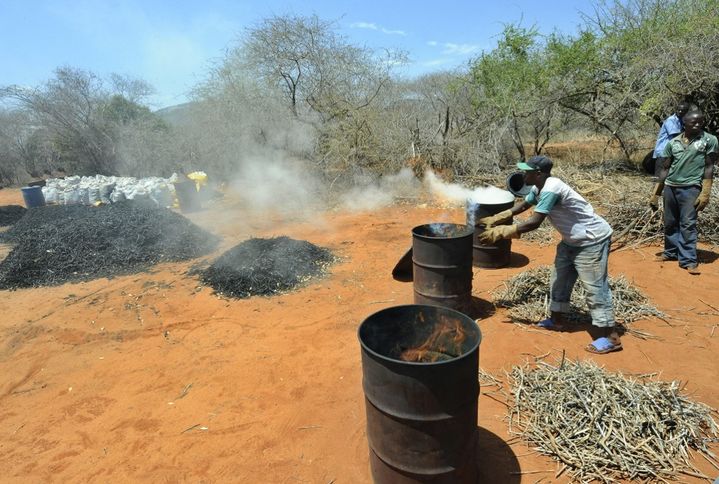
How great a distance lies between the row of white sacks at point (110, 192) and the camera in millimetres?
12203

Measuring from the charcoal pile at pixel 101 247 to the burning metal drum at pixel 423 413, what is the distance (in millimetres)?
6354

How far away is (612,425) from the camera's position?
267 centimetres

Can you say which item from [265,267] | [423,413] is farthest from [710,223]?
[265,267]

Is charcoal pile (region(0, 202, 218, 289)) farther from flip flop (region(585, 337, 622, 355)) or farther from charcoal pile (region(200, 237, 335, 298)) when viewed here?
flip flop (region(585, 337, 622, 355))

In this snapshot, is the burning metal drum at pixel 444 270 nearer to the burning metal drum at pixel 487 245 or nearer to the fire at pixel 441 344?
the burning metal drum at pixel 487 245

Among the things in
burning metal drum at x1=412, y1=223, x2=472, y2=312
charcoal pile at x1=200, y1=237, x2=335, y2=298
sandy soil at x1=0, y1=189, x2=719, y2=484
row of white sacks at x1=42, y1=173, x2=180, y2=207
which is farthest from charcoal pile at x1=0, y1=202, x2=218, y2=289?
burning metal drum at x1=412, y1=223, x2=472, y2=312

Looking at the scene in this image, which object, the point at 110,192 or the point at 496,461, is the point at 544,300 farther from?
the point at 110,192

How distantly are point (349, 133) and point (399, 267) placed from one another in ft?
25.1

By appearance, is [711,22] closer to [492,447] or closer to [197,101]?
[492,447]

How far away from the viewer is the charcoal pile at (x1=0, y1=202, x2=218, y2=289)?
23.3 feet

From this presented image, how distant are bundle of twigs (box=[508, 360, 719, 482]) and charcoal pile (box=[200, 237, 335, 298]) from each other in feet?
12.5

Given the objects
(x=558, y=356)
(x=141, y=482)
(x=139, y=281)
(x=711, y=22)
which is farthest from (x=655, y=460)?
(x=711, y=22)

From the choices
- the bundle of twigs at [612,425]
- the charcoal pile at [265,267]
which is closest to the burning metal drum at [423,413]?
the bundle of twigs at [612,425]

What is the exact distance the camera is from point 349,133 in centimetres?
1252
